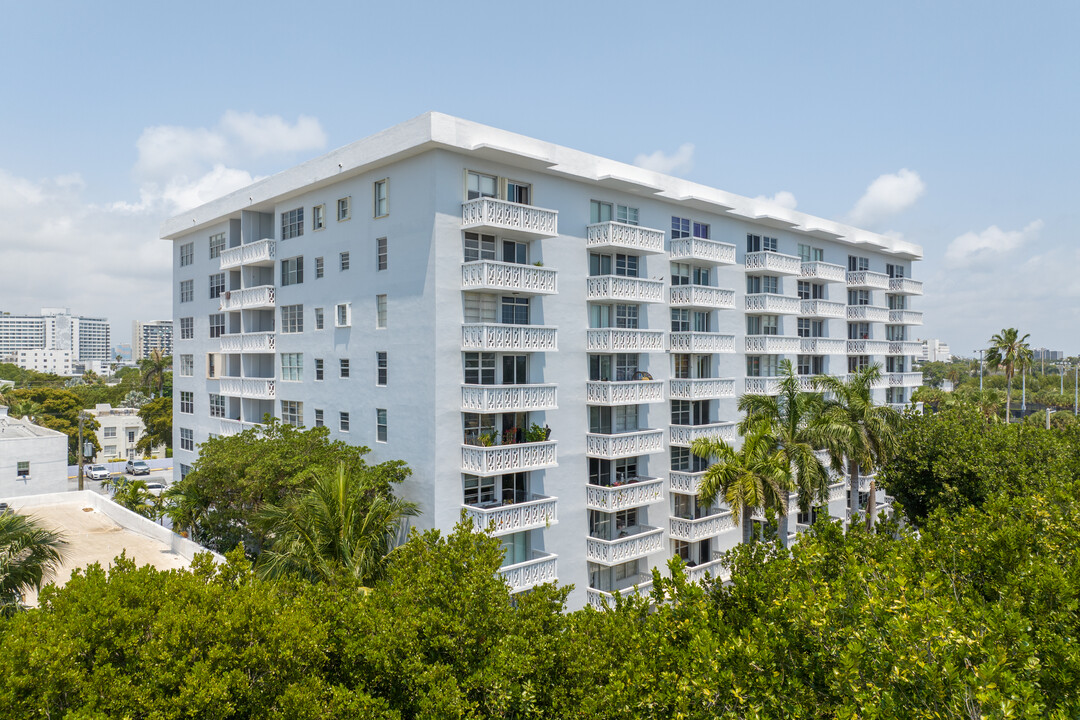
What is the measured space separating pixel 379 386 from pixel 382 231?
22.7 ft

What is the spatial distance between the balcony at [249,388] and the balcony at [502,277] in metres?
15.9

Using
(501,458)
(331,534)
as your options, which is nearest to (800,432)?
(501,458)

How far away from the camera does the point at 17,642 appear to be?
10.2m

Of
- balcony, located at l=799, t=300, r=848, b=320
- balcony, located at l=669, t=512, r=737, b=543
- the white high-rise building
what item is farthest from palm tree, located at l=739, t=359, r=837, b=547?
balcony, located at l=799, t=300, r=848, b=320

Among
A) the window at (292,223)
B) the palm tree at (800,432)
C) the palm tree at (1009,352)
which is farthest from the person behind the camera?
the palm tree at (1009,352)

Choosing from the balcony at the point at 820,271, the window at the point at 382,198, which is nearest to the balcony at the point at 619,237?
the window at the point at 382,198

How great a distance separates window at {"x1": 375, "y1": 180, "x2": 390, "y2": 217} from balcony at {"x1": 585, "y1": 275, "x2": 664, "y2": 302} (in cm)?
1007

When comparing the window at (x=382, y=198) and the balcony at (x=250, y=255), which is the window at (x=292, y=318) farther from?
the window at (x=382, y=198)

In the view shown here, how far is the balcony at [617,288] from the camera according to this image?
31.9 meters

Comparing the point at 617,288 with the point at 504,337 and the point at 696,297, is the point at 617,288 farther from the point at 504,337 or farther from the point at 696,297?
the point at 504,337

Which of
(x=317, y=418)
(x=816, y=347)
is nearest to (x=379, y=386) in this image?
(x=317, y=418)

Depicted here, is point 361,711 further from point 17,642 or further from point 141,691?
point 17,642

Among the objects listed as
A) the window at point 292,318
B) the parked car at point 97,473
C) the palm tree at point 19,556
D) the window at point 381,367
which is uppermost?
the window at point 292,318

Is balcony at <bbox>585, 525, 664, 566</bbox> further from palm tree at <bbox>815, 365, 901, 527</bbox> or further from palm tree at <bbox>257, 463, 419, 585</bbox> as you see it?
palm tree at <bbox>257, 463, 419, 585</bbox>
